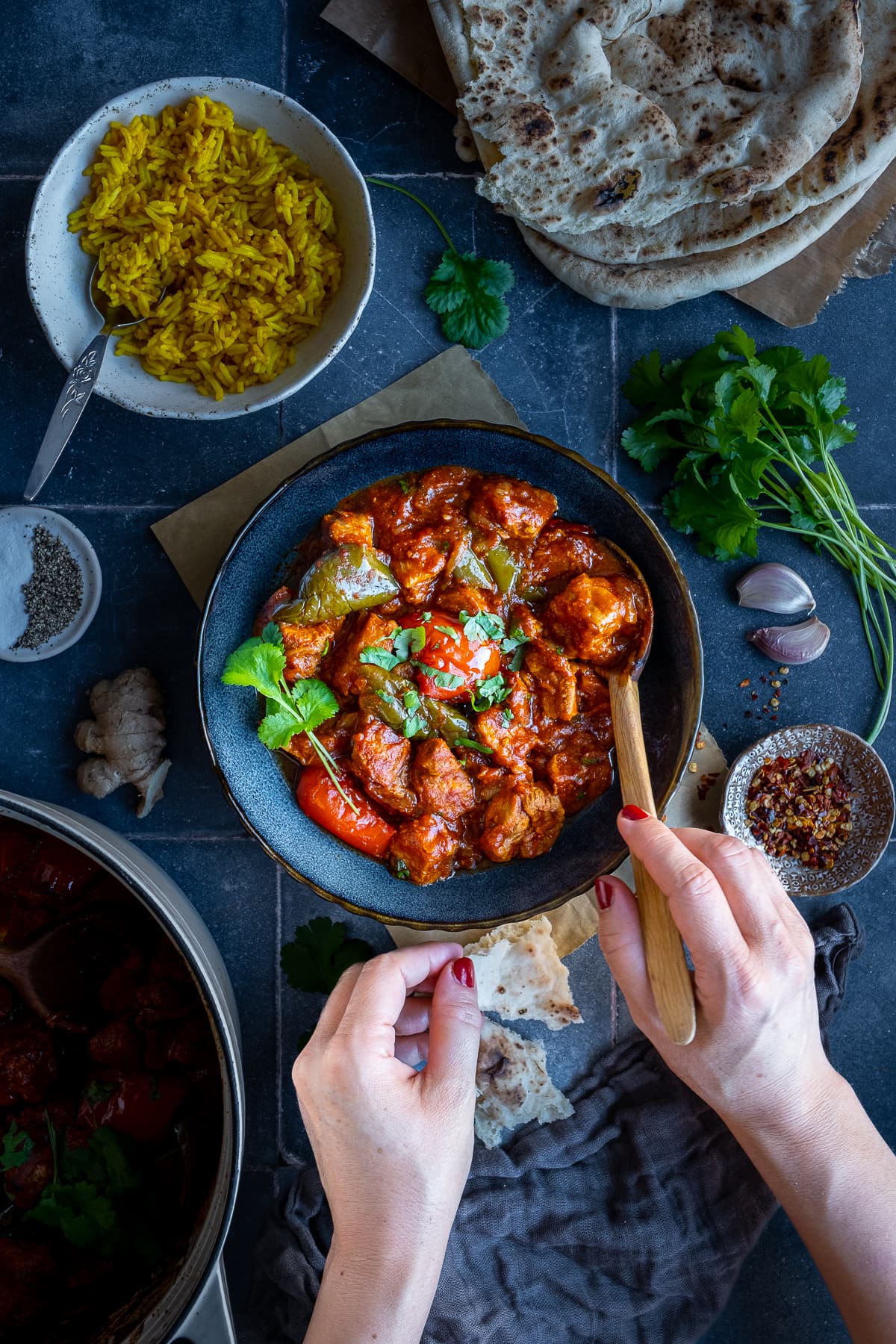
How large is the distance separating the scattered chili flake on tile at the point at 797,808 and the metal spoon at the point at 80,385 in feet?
7.42

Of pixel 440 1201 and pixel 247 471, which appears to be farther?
pixel 247 471

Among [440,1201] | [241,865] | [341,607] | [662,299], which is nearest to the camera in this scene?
[440,1201]

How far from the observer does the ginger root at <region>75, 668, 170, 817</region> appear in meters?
2.87

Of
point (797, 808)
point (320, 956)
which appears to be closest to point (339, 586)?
point (320, 956)

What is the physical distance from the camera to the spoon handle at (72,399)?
2730mm

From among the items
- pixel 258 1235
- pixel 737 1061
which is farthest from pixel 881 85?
pixel 258 1235

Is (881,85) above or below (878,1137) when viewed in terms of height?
above

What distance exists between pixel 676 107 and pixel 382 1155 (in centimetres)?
278

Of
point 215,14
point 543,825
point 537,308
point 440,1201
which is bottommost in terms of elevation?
point 440,1201

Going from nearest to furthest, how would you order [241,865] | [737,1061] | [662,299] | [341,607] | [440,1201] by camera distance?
[440,1201], [737,1061], [341,607], [662,299], [241,865]

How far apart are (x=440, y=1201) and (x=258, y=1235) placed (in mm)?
1312

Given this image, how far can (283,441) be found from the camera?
3.02 m

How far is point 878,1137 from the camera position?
2.66 m

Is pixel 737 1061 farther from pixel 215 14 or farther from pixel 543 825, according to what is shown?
pixel 215 14
